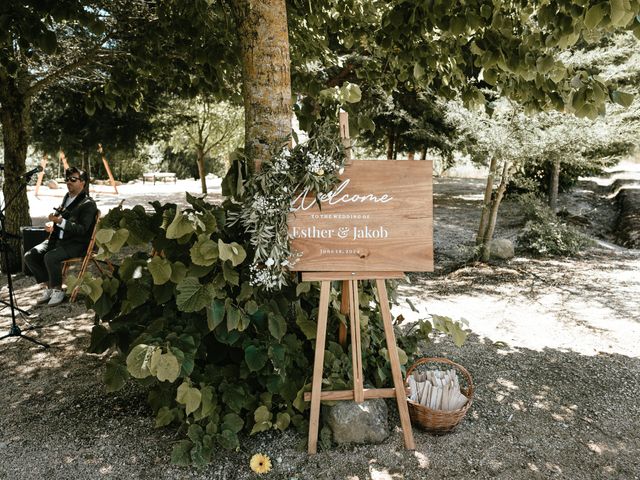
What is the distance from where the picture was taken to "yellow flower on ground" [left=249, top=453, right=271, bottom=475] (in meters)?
2.59

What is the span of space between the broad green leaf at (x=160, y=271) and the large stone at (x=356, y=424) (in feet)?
4.15

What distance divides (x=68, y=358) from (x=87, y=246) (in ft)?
6.41

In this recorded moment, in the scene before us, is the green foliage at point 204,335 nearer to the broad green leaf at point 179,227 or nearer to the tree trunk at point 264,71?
the broad green leaf at point 179,227

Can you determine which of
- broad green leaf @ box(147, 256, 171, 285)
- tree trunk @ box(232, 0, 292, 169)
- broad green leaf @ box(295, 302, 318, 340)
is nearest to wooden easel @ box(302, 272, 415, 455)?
broad green leaf @ box(295, 302, 318, 340)

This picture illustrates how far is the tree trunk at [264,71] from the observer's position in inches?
121

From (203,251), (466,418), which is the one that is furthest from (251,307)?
(466,418)

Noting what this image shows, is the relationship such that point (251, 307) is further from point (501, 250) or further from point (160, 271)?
point (501, 250)

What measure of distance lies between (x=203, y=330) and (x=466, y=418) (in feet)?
5.92

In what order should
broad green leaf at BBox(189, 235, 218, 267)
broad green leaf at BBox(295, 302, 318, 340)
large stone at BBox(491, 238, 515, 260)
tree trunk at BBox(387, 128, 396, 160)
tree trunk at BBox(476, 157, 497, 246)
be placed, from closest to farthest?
broad green leaf at BBox(189, 235, 218, 267)
broad green leaf at BBox(295, 302, 318, 340)
tree trunk at BBox(476, 157, 497, 246)
large stone at BBox(491, 238, 515, 260)
tree trunk at BBox(387, 128, 396, 160)

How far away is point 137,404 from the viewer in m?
3.31

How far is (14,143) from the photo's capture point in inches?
279

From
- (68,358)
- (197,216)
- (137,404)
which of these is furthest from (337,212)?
(68,358)

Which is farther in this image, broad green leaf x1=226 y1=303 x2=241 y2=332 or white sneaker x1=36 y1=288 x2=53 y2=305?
white sneaker x1=36 y1=288 x2=53 y2=305

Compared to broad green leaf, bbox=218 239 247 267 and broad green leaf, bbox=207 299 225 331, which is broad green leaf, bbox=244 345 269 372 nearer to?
broad green leaf, bbox=207 299 225 331
